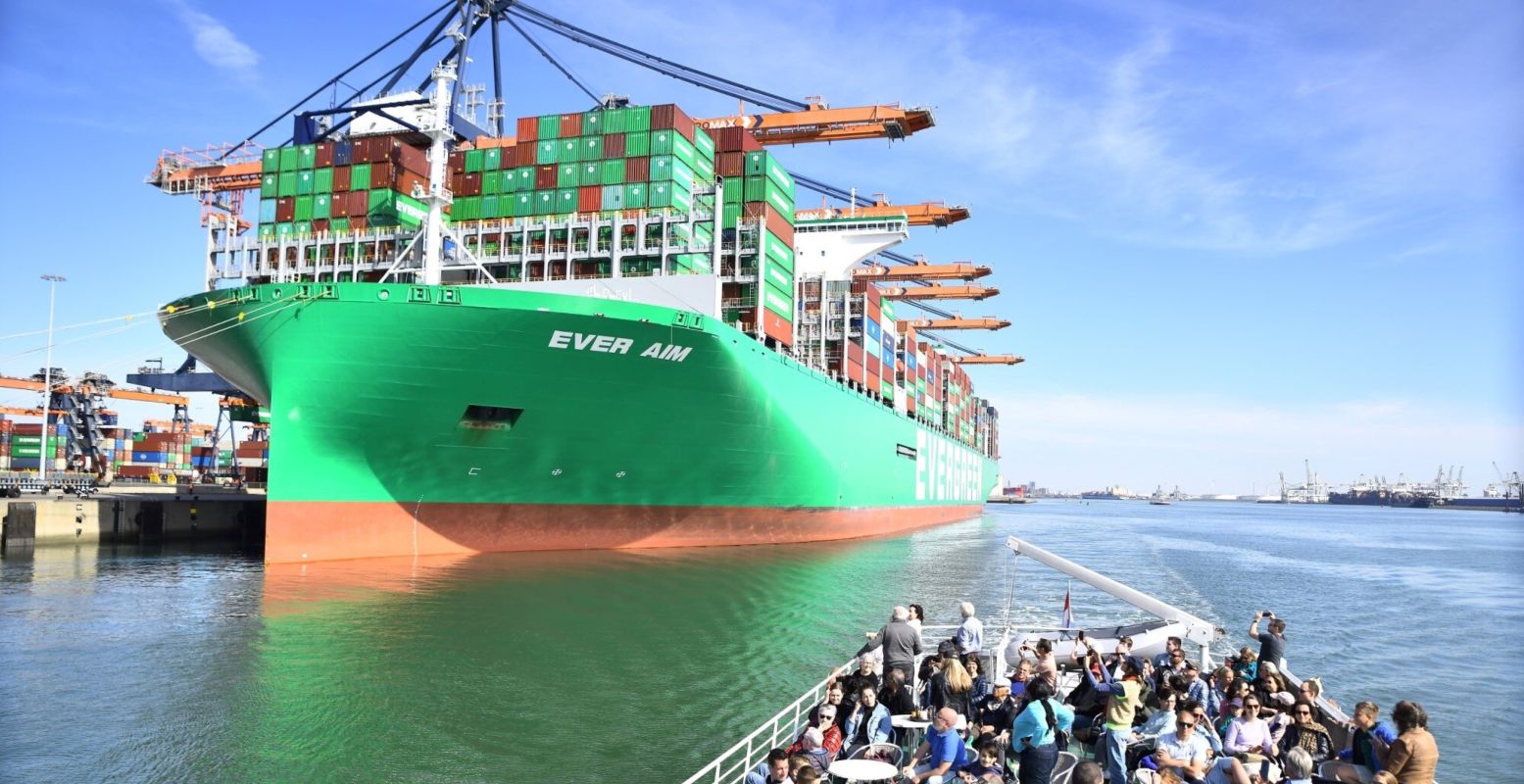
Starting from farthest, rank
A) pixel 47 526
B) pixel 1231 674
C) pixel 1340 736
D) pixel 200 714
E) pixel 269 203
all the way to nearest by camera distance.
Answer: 1. pixel 269 203
2. pixel 47 526
3. pixel 200 714
4. pixel 1231 674
5. pixel 1340 736

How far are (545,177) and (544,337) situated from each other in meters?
14.1

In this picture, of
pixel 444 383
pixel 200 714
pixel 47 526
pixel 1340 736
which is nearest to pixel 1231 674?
pixel 1340 736

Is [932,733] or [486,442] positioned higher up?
[486,442]

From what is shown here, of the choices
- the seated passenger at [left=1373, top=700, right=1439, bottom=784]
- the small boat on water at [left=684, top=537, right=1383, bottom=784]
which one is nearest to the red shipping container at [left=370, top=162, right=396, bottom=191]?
the small boat on water at [left=684, top=537, right=1383, bottom=784]

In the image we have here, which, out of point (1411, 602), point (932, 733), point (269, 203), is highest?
point (269, 203)

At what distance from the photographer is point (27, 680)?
45.5ft

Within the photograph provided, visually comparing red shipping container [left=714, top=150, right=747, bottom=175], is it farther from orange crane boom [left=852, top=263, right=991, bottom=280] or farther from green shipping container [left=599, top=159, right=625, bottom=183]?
orange crane boom [left=852, top=263, right=991, bottom=280]

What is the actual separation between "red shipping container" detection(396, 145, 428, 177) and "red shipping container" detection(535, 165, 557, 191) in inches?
204

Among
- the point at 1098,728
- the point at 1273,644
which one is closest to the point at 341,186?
the point at 1098,728

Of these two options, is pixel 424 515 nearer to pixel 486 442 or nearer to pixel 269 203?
pixel 486 442

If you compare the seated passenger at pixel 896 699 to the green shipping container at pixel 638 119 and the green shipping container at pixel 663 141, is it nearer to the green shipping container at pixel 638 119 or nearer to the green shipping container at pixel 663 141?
the green shipping container at pixel 663 141

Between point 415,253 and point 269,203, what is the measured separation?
8.90m

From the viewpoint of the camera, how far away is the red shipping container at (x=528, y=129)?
38281 mm

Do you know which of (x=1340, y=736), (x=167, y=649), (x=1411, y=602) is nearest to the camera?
(x=1340, y=736)
